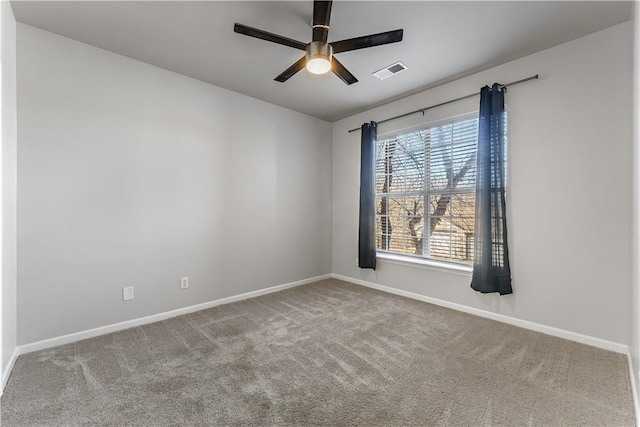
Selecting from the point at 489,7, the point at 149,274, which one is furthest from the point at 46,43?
the point at 489,7

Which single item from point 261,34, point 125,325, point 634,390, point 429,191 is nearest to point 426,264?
point 429,191

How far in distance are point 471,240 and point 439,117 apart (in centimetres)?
152

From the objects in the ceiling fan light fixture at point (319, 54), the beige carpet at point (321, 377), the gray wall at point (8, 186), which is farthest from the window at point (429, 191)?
the gray wall at point (8, 186)

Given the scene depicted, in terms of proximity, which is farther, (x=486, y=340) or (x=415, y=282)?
(x=415, y=282)

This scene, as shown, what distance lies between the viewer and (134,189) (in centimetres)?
282

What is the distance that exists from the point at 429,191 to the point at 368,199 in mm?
867

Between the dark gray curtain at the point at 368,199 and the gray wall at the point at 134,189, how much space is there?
1.13 metres

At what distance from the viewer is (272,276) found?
13.1 ft

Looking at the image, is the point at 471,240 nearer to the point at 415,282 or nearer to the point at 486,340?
the point at 415,282

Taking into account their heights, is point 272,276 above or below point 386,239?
below

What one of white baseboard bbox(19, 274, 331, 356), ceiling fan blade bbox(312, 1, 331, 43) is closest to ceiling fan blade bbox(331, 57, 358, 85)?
ceiling fan blade bbox(312, 1, 331, 43)

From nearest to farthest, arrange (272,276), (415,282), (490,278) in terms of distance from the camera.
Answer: (490,278) < (415,282) < (272,276)

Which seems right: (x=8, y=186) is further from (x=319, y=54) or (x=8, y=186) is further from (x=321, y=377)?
(x=321, y=377)

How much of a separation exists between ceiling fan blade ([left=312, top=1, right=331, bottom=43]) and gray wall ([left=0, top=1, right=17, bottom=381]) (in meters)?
2.12
